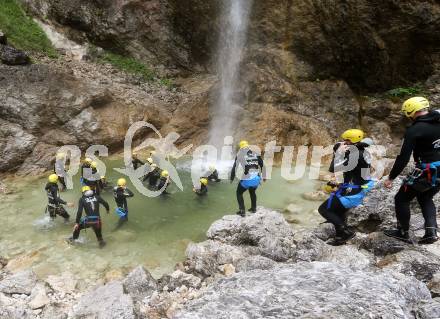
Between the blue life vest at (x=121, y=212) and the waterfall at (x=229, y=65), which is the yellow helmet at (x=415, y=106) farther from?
the waterfall at (x=229, y=65)

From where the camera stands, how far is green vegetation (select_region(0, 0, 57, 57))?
1816 centimetres

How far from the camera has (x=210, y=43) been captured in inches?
837

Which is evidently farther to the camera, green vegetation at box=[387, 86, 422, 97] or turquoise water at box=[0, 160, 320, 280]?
green vegetation at box=[387, 86, 422, 97]

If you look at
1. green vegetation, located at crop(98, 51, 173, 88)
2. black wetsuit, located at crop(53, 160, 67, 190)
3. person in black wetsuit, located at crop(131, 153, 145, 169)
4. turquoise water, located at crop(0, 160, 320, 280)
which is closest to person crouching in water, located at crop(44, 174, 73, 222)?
turquoise water, located at crop(0, 160, 320, 280)

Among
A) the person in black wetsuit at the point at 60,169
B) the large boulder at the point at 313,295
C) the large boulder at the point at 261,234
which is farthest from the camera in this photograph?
the person in black wetsuit at the point at 60,169

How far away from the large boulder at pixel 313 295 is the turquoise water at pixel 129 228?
13.2 ft

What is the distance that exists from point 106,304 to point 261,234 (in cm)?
329

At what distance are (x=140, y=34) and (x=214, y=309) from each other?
2010cm

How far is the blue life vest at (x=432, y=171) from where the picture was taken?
5359 mm

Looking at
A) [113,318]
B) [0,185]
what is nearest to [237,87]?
[0,185]

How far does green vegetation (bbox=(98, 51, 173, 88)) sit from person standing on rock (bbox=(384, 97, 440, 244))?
16.4m

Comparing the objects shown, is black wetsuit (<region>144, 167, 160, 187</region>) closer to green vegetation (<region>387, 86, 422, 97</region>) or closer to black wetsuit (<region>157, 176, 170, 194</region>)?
black wetsuit (<region>157, 176, 170, 194</region>)

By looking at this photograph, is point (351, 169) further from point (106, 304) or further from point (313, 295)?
point (106, 304)

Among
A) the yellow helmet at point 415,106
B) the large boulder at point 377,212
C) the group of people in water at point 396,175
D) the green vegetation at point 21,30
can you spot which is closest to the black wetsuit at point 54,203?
the group of people in water at point 396,175
